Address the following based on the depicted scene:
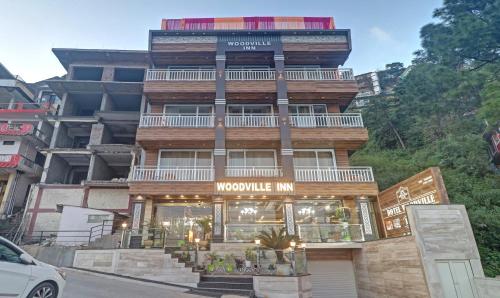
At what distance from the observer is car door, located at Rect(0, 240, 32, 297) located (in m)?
4.90

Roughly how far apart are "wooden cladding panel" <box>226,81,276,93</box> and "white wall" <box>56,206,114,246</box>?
39.9 ft

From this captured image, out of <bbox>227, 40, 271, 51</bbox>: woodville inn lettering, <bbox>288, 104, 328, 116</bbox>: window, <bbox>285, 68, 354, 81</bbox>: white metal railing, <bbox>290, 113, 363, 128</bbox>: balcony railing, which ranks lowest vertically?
<bbox>290, 113, 363, 128</bbox>: balcony railing

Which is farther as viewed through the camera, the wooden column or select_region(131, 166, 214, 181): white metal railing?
the wooden column

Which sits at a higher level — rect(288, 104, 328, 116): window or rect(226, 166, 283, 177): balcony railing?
rect(288, 104, 328, 116): window

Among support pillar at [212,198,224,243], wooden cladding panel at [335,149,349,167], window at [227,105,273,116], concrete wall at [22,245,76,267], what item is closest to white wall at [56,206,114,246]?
concrete wall at [22,245,76,267]

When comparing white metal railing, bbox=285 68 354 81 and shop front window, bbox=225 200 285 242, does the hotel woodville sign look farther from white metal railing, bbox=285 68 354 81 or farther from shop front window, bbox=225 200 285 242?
white metal railing, bbox=285 68 354 81

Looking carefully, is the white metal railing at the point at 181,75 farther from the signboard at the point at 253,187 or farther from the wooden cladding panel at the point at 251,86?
the signboard at the point at 253,187

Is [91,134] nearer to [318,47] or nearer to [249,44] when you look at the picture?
[249,44]

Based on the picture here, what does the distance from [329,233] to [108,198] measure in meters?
17.2

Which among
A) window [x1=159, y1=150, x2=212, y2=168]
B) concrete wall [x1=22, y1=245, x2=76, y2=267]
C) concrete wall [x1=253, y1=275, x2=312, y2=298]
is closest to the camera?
concrete wall [x1=253, y1=275, x2=312, y2=298]

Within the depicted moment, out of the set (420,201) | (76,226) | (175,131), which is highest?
(175,131)

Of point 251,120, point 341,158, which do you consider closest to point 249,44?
point 251,120

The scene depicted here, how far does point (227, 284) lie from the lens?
37.8 ft

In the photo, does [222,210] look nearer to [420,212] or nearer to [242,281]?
[242,281]
